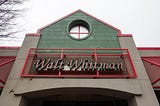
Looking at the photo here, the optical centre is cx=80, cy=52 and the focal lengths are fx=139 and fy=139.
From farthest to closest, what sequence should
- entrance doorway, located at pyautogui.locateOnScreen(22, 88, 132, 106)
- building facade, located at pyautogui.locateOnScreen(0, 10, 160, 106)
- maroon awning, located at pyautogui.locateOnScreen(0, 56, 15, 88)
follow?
maroon awning, located at pyautogui.locateOnScreen(0, 56, 15, 88), entrance doorway, located at pyautogui.locateOnScreen(22, 88, 132, 106), building facade, located at pyautogui.locateOnScreen(0, 10, 160, 106)

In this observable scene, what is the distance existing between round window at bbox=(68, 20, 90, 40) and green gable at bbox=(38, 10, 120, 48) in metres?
0.29

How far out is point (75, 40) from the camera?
1010 cm

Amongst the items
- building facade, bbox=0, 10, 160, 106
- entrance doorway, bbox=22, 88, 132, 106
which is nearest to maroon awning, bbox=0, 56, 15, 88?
building facade, bbox=0, 10, 160, 106

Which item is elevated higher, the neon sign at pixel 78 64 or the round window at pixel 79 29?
the round window at pixel 79 29

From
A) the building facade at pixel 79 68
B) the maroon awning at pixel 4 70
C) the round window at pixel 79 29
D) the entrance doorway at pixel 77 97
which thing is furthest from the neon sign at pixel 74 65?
the round window at pixel 79 29

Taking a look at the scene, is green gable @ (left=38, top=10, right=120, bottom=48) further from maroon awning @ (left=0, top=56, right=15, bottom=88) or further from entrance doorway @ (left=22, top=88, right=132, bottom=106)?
entrance doorway @ (left=22, top=88, right=132, bottom=106)

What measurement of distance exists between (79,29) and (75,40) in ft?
5.07

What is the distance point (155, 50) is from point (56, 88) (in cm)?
800

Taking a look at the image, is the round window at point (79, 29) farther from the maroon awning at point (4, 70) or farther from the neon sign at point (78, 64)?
the maroon awning at point (4, 70)

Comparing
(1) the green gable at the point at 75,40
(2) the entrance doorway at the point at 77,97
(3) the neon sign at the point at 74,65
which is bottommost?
(2) the entrance doorway at the point at 77,97

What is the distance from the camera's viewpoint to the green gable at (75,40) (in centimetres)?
978

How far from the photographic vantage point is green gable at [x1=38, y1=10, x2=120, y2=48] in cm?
978

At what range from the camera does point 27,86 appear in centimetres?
696

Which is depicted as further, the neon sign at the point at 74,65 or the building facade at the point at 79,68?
the neon sign at the point at 74,65
